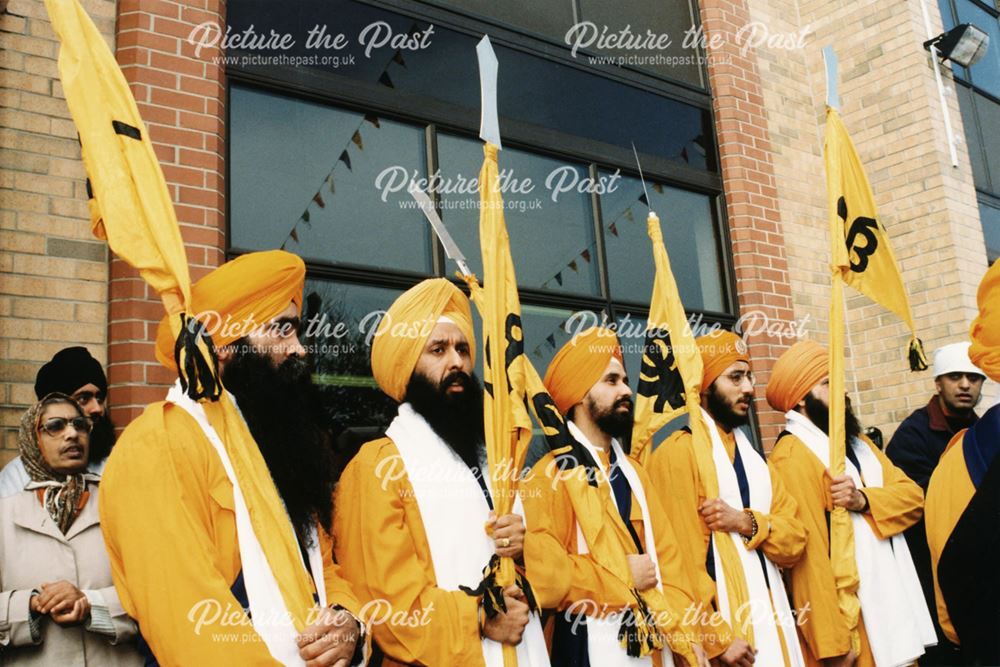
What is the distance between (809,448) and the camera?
4.66 meters

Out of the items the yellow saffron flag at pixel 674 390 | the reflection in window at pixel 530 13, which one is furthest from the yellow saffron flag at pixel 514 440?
the reflection in window at pixel 530 13

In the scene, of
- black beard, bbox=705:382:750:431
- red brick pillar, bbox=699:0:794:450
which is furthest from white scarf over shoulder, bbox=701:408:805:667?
red brick pillar, bbox=699:0:794:450

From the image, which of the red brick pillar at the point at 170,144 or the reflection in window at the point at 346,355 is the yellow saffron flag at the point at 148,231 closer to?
the red brick pillar at the point at 170,144

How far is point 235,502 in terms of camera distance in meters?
2.60

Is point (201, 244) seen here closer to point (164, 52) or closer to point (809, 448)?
point (164, 52)

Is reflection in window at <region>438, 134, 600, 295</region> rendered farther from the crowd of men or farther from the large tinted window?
the crowd of men

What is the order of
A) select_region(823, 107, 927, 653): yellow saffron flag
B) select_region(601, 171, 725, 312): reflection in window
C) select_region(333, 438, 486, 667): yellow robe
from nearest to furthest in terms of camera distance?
select_region(333, 438, 486, 667): yellow robe < select_region(823, 107, 927, 653): yellow saffron flag < select_region(601, 171, 725, 312): reflection in window

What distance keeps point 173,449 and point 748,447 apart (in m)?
2.94

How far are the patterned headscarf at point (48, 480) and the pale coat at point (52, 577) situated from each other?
0.10 ft

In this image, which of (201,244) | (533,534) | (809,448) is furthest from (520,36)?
(533,534)

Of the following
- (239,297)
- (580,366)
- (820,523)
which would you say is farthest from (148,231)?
(820,523)

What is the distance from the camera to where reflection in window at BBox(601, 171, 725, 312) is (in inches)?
250

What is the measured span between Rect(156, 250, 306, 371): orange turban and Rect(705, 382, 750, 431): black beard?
2.47 m

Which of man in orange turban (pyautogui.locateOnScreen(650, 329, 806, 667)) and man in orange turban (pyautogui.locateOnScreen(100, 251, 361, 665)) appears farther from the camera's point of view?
man in orange turban (pyautogui.locateOnScreen(650, 329, 806, 667))
